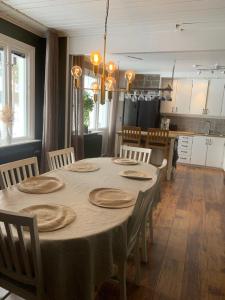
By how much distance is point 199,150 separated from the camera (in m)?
6.08

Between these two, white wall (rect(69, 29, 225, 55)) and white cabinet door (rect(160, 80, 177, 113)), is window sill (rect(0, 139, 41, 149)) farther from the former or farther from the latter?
white cabinet door (rect(160, 80, 177, 113))

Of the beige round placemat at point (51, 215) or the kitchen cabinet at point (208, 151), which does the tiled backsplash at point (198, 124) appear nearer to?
→ the kitchen cabinet at point (208, 151)

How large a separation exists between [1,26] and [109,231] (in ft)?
10.3

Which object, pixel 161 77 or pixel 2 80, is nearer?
pixel 2 80

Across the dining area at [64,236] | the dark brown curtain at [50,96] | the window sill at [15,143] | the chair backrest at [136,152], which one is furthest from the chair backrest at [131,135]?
the dining area at [64,236]

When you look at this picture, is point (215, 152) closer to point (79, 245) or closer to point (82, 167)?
point (82, 167)

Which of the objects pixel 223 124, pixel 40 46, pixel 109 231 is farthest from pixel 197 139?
pixel 109 231

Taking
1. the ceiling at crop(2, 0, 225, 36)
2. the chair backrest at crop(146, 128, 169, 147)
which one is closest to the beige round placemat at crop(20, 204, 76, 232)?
the ceiling at crop(2, 0, 225, 36)

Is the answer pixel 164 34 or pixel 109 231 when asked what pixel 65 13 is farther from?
pixel 109 231

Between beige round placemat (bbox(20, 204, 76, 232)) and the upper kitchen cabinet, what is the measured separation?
567 cm

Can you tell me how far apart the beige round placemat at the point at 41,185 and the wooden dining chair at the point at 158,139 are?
300 centimetres

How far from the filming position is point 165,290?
72.2 inches

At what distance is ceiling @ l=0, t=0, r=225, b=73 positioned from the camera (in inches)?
106

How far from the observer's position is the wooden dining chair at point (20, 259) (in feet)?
Answer: 3.53
